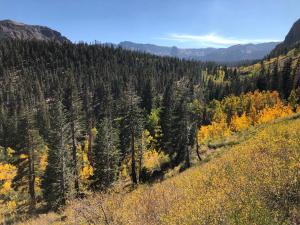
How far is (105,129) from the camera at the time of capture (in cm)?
3797

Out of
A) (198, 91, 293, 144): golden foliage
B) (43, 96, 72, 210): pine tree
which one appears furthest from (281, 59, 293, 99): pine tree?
(43, 96, 72, 210): pine tree

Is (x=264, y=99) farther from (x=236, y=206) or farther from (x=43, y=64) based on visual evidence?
(x=43, y=64)

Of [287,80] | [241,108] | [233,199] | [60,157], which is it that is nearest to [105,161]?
[60,157]

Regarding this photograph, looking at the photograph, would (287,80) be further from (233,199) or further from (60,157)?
(233,199)

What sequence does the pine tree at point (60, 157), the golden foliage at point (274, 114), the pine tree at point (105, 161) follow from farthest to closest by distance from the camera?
the golden foliage at point (274, 114) < the pine tree at point (105, 161) < the pine tree at point (60, 157)

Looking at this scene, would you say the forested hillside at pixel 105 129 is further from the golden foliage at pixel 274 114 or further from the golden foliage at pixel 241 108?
the golden foliage at pixel 241 108

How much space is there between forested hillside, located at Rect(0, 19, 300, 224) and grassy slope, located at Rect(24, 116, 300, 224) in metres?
0.62

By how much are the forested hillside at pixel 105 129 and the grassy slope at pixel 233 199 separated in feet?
2.05

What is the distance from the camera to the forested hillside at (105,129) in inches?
1398

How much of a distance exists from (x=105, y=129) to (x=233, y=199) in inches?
1165

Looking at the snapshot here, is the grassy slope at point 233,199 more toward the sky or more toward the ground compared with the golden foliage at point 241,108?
more toward the sky

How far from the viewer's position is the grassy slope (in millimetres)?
8203

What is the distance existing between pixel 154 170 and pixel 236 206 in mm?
31476

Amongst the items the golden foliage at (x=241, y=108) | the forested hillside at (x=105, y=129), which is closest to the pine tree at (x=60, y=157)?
the forested hillside at (x=105, y=129)
